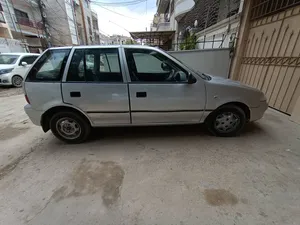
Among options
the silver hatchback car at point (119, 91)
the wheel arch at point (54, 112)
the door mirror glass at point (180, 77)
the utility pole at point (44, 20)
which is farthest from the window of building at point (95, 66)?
the utility pole at point (44, 20)

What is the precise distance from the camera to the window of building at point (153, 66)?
251 centimetres

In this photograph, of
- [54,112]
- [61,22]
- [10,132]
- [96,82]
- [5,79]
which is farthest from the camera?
[61,22]

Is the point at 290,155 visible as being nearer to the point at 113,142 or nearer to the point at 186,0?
the point at 113,142

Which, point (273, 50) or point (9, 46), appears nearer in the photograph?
point (273, 50)

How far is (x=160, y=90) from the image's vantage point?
2488 mm

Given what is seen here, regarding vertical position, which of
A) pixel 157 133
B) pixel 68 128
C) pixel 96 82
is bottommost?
pixel 157 133

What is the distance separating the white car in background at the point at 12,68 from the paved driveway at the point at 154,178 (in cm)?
609

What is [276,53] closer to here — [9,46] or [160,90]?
[160,90]

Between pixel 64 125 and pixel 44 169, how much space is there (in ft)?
2.47

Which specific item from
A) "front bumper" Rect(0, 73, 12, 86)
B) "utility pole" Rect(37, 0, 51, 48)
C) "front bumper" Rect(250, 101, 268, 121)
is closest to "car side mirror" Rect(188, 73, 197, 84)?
"front bumper" Rect(250, 101, 268, 121)

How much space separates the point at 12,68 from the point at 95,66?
7637mm

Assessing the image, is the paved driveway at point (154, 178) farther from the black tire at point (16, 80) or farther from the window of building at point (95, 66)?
the black tire at point (16, 80)

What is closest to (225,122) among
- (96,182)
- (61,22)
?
(96,182)

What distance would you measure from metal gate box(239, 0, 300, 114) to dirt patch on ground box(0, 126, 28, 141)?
617 centimetres
